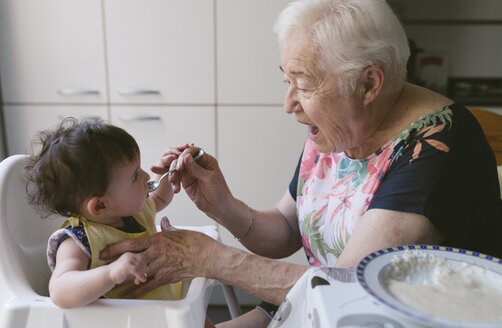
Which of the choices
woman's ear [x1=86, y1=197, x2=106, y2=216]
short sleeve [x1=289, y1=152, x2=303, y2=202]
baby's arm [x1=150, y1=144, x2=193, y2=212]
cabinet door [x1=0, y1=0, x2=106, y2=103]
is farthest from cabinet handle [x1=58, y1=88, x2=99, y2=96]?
woman's ear [x1=86, y1=197, x2=106, y2=216]

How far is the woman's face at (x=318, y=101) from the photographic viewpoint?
3.08 ft

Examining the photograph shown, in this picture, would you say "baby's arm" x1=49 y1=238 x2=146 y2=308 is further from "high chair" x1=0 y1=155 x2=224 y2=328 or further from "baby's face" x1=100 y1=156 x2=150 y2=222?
"baby's face" x1=100 y1=156 x2=150 y2=222

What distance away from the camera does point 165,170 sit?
1.11 m

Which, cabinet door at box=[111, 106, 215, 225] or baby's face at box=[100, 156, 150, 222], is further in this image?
cabinet door at box=[111, 106, 215, 225]

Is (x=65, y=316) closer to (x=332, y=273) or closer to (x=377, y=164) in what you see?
(x=332, y=273)

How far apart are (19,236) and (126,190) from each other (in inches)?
10.1

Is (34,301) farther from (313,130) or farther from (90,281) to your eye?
(313,130)

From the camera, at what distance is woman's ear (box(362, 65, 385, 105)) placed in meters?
0.93

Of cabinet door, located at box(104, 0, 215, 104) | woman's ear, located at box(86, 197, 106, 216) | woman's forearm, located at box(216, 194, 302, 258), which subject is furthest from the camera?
cabinet door, located at box(104, 0, 215, 104)

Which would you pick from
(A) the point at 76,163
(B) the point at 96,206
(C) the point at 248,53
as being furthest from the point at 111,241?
(C) the point at 248,53

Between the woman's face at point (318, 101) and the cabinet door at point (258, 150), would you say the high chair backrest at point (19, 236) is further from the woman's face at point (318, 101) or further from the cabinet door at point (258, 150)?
the cabinet door at point (258, 150)

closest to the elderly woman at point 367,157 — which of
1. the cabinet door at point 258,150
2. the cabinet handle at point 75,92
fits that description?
the cabinet door at point 258,150

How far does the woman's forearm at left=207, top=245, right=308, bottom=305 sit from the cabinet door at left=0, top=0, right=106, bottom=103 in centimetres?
148

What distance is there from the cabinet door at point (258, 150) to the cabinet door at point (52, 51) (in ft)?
2.15
